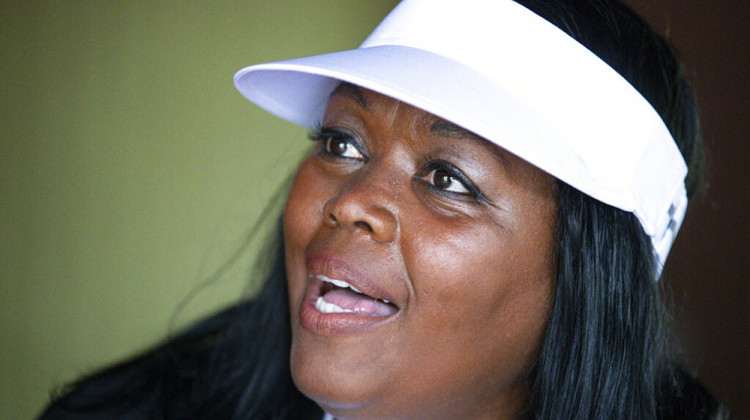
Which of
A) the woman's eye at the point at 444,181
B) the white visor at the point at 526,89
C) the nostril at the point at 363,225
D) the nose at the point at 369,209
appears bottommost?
the nostril at the point at 363,225

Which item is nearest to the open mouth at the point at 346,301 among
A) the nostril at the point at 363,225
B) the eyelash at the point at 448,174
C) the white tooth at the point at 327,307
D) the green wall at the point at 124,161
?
the white tooth at the point at 327,307

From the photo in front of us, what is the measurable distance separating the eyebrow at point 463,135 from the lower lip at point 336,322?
35 cm

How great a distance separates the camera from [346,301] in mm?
1453

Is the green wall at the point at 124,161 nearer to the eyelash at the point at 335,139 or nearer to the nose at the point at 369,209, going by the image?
the eyelash at the point at 335,139

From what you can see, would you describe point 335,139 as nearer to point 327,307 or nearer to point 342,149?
point 342,149

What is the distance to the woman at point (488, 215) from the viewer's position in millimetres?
1318

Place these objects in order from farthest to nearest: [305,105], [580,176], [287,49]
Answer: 1. [287,49]
2. [305,105]
3. [580,176]

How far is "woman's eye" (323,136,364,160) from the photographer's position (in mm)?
1594

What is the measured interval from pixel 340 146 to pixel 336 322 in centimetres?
40

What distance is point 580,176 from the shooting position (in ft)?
4.21

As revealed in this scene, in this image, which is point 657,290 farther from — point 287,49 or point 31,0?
point 31,0

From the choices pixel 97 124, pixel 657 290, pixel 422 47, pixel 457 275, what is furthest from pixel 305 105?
pixel 97 124

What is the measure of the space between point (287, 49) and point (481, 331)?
6.80ft

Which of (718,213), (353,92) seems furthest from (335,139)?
(718,213)
